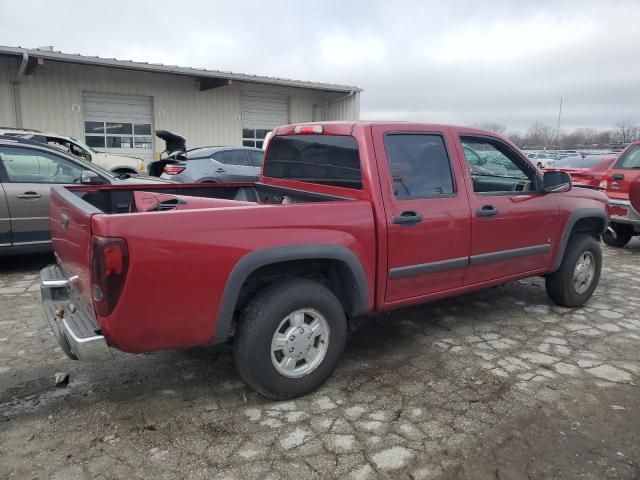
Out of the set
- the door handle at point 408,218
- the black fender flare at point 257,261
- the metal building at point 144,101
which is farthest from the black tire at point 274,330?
the metal building at point 144,101

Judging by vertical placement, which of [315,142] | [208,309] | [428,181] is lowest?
[208,309]

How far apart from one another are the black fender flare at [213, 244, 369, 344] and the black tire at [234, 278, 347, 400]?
132 millimetres

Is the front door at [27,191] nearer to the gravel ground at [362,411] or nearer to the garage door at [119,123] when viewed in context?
the gravel ground at [362,411]

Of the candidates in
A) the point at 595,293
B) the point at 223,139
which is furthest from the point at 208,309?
the point at 223,139

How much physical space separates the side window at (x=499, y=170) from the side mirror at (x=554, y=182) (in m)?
0.10

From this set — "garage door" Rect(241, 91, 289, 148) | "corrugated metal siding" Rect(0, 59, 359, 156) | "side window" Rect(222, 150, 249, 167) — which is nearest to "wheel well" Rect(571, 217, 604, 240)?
"side window" Rect(222, 150, 249, 167)

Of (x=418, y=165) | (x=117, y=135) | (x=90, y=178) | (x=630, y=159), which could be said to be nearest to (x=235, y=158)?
(x=90, y=178)

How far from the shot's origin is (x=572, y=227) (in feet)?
16.1

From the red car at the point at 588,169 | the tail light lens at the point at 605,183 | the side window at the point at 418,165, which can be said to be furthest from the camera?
the red car at the point at 588,169

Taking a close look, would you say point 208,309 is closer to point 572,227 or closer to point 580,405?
point 580,405

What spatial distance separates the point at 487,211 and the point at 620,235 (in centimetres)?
598

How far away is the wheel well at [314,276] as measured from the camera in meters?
3.14

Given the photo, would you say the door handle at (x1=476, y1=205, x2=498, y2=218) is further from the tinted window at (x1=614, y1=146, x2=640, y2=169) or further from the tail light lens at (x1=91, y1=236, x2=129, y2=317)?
the tinted window at (x1=614, y1=146, x2=640, y2=169)

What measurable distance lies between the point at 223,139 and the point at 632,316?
15407 mm
